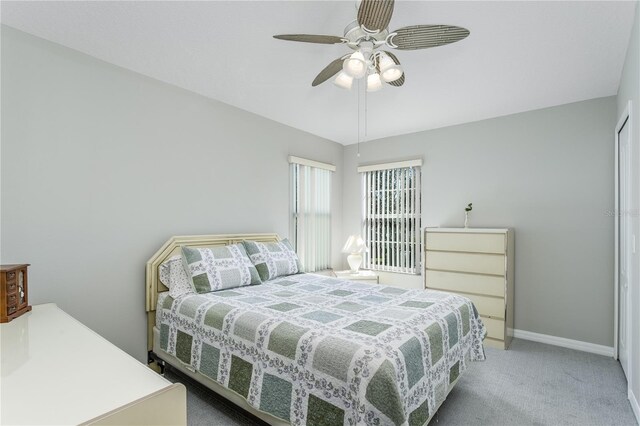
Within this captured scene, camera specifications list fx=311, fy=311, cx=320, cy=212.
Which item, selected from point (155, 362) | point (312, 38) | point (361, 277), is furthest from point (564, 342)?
point (155, 362)

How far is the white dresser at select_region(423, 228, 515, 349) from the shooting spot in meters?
3.21

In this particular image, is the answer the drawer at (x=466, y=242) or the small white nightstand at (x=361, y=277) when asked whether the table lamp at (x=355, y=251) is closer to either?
the small white nightstand at (x=361, y=277)

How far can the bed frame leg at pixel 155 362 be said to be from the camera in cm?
261

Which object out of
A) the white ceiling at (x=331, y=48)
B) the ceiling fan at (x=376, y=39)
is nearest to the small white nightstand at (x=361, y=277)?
the white ceiling at (x=331, y=48)

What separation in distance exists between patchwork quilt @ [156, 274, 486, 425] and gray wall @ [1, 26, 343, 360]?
49cm

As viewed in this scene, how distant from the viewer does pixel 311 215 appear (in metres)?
4.38

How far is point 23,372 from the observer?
1.04 m

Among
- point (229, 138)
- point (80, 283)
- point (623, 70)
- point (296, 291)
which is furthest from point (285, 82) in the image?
point (623, 70)

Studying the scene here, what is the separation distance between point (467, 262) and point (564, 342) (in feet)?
4.01

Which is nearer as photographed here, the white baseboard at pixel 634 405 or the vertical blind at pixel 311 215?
the white baseboard at pixel 634 405

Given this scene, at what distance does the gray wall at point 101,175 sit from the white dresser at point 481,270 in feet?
7.80

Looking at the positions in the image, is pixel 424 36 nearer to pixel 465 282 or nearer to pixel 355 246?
pixel 465 282

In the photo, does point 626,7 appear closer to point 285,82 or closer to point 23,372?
point 285,82

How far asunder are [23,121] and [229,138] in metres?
1.64
